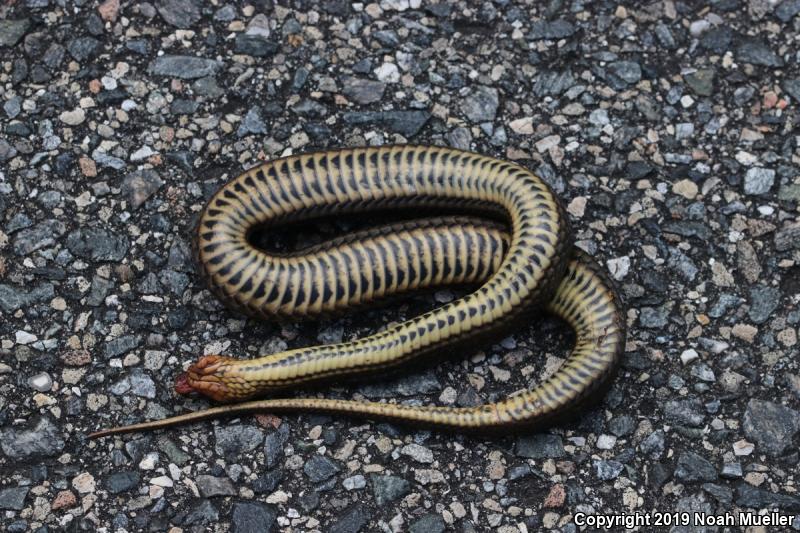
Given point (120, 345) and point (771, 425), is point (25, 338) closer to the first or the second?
point (120, 345)

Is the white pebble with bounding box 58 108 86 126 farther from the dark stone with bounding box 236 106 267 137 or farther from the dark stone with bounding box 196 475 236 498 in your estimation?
the dark stone with bounding box 196 475 236 498

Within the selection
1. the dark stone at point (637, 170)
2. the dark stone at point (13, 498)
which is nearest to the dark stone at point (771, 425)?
Answer: the dark stone at point (637, 170)

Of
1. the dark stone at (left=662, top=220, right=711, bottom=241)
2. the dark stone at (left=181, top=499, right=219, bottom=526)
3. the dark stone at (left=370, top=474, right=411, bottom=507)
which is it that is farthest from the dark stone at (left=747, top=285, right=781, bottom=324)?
the dark stone at (left=181, top=499, right=219, bottom=526)

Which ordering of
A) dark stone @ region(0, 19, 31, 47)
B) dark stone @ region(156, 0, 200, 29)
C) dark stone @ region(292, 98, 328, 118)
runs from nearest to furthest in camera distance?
dark stone @ region(292, 98, 328, 118) → dark stone @ region(0, 19, 31, 47) → dark stone @ region(156, 0, 200, 29)

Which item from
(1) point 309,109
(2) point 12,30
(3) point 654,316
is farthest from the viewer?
(2) point 12,30

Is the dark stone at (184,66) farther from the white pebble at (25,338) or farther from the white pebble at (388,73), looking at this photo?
the white pebble at (25,338)

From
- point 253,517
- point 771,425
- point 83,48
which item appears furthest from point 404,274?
point 83,48

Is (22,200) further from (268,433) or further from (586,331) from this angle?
(586,331)
